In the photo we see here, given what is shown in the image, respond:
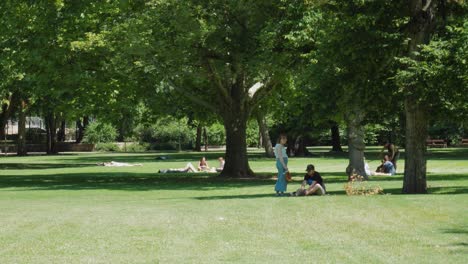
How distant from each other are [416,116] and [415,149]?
0.87 meters

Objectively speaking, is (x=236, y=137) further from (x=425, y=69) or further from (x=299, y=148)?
(x=299, y=148)

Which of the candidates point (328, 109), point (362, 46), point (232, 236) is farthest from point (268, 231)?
point (328, 109)

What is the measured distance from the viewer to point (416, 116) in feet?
72.3

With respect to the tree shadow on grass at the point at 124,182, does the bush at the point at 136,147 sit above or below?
above

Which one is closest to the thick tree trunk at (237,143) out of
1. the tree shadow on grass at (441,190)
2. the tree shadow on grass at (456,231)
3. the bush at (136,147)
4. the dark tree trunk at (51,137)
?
the tree shadow on grass at (441,190)

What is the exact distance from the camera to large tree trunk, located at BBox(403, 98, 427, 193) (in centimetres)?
2188

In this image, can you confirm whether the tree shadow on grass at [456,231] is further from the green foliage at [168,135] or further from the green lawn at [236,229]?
the green foliage at [168,135]

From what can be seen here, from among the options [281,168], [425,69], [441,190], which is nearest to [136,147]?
[441,190]

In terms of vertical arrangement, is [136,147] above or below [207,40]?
below

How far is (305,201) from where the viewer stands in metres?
19.5

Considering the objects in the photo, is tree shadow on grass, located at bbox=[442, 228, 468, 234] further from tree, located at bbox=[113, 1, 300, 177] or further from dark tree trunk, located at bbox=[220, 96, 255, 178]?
dark tree trunk, located at bbox=[220, 96, 255, 178]

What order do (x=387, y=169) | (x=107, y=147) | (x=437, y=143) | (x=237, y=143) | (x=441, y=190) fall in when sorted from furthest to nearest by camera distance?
(x=107, y=147), (x=437, y=143), (x=387, y=169), (x=237, y=143), (x=441, y=190)

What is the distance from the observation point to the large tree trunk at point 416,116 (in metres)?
21.4

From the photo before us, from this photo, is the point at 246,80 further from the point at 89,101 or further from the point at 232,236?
the point at 232,236
